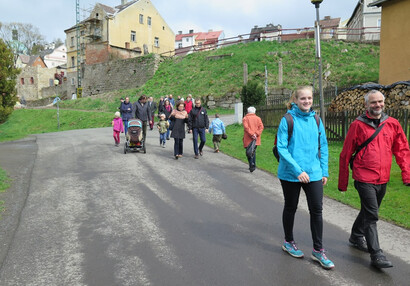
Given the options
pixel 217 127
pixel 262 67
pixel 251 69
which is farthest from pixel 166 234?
pixel 262 67

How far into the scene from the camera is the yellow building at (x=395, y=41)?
734 inches

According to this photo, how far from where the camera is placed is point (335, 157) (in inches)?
443

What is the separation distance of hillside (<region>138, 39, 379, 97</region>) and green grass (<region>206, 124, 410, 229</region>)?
1560cm

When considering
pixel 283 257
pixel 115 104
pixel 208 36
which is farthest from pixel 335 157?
pixel 208 36

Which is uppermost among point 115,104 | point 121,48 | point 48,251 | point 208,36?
point 208,36

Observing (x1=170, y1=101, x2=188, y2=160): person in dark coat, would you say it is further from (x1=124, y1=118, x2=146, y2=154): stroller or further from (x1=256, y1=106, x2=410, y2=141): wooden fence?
(x1=256, y1=106, x2=410, y2=141): wooden fence

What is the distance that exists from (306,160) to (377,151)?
84 cm

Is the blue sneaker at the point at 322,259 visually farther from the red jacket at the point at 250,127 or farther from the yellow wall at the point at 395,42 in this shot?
the yellow wall at the point at 395,42

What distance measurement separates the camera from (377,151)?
13.1ft

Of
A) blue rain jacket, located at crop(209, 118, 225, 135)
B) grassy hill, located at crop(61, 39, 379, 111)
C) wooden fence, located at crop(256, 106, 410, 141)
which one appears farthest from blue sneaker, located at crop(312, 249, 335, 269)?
grassy hill, located at crop(61, 39, 379, 111)

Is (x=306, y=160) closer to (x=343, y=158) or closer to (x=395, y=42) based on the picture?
(x=343, y=158)

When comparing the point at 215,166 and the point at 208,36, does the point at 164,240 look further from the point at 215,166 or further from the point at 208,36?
the point at 208,36

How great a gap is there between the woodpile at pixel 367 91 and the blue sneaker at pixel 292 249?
11222 millimetres

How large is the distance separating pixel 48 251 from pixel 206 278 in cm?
221
